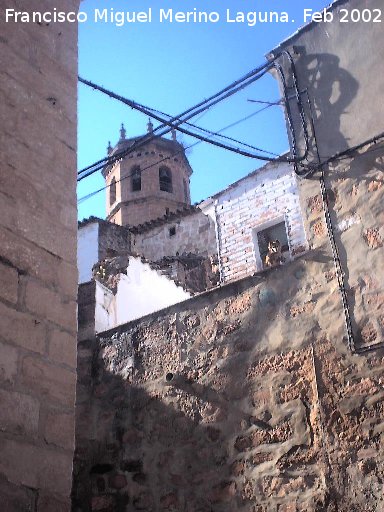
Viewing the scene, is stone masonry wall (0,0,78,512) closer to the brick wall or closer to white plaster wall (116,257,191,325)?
white plaster wall (116,257,191,325)

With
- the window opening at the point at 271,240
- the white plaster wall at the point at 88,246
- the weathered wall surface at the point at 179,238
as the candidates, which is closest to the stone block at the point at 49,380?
the window opening at the point at 271,240

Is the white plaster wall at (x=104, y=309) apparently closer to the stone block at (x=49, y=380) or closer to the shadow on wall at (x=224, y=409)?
the shadow on wall at (x=224, y=409)

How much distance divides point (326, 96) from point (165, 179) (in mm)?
22176

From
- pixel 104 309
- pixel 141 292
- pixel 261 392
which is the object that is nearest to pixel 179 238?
pixel 141 292

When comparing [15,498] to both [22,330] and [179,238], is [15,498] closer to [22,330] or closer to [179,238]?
[22,330]

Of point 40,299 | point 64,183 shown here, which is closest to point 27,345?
point 40,299

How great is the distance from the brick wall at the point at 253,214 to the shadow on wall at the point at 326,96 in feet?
27.7

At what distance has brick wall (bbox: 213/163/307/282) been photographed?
51.0ft

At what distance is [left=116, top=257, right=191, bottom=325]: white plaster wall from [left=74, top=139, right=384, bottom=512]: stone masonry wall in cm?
190

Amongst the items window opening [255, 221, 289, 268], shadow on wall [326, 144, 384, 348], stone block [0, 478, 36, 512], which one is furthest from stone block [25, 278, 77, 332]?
window opening [255, 221, 289, 268]

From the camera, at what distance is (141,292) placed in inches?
379

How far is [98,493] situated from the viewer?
5.93 metres

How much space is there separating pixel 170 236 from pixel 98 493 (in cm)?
1550

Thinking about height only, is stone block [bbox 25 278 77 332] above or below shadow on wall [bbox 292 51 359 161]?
below
